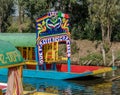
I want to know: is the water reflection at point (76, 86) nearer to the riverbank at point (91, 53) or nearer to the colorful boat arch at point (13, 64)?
the riverbank at point (91, 53)

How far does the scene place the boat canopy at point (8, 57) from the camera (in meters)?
10.8

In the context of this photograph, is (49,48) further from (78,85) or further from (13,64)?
(13,64)

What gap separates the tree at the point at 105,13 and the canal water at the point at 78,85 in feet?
42.4

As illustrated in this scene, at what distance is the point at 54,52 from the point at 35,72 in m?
2.27

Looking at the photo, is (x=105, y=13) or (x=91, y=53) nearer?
(x=105, y=13)

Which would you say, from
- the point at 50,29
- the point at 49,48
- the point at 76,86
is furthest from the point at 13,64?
the point at 49,48

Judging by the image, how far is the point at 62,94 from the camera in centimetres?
2386

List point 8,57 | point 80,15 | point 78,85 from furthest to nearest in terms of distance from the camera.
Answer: point 80,15, point 78,85, point 8,57

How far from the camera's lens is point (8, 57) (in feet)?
36.1

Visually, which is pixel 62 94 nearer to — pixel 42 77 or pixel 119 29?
pixel 42 77

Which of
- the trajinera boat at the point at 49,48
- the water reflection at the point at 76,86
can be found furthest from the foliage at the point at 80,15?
the water reflection at the point at 76,86

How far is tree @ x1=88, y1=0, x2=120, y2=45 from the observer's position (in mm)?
43812

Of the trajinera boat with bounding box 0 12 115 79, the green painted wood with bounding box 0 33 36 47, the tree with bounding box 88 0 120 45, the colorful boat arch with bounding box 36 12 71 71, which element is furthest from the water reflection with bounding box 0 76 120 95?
the tree with bounding box 88 0 120 45

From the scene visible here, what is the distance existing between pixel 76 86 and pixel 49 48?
6.34m
